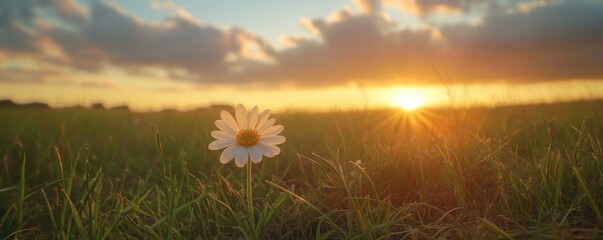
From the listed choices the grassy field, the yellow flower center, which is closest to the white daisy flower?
the yellow flower center

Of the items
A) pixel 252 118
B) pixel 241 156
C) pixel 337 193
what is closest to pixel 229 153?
pixel 241 156

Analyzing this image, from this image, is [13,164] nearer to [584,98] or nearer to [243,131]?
[243,131]

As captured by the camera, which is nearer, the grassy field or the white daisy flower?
the white daisy flower

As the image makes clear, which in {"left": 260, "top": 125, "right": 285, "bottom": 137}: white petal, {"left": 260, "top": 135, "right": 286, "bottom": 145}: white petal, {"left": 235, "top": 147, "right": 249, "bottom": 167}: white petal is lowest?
{"left": 235, "top": 147, "right": 249, "bottom": 167}: white petal

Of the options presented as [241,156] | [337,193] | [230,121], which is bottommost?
[337,193]

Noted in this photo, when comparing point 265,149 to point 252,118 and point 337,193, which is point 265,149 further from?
point 337,193

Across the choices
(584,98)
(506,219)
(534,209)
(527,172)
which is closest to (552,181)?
(534,209)

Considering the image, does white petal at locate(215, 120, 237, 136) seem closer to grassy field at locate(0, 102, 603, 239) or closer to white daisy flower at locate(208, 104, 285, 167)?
white daisy flower at locate(208, 104, 285, 167)
